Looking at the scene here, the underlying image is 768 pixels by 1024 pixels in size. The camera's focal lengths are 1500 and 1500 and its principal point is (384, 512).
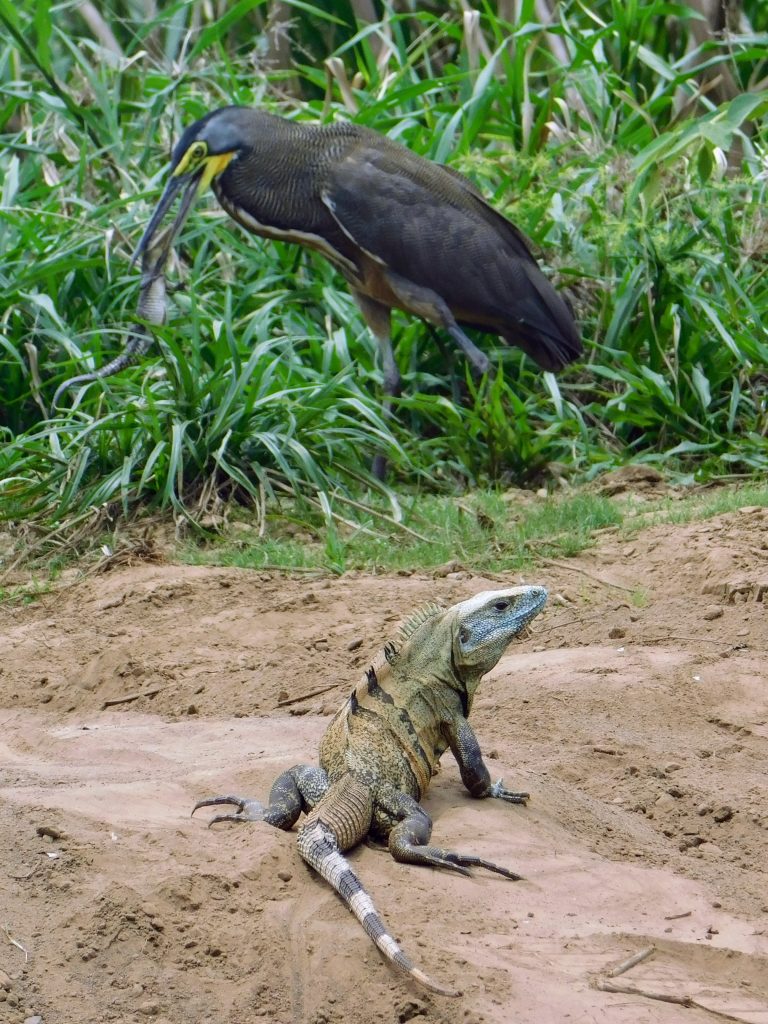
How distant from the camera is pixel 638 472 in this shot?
777 cm

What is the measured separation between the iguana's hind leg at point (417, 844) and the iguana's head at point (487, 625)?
1.46 feet

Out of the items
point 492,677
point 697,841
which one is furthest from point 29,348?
point 697,841

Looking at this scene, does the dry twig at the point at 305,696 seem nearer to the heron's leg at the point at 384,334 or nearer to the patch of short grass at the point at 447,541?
the patch of short grass at the point at 447,541

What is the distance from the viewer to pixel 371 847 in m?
3.70

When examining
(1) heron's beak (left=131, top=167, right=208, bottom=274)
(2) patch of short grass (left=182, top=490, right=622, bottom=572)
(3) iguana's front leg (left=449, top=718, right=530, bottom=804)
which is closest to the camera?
(3) iguana's front leg (left=449, top=718, right=530, bottom=804)

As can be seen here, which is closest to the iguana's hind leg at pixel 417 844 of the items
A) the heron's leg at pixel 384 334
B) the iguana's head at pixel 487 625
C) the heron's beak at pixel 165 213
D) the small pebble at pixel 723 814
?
the iguana's head at pixel 487 625

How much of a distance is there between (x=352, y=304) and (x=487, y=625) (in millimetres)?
5369

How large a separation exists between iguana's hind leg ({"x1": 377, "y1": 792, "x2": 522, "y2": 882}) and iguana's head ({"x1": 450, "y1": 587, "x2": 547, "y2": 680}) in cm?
44

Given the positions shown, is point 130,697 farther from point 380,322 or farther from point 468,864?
point 380,322

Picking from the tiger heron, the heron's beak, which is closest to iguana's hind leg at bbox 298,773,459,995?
the tiger heron

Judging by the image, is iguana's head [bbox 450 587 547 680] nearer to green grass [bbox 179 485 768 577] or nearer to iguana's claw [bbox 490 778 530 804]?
iguana's claw [bbox 490 778 530 804]

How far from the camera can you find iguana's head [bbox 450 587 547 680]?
13.1 ft

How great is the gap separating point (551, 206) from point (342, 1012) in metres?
7.06

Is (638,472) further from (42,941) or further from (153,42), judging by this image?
(153,42)
